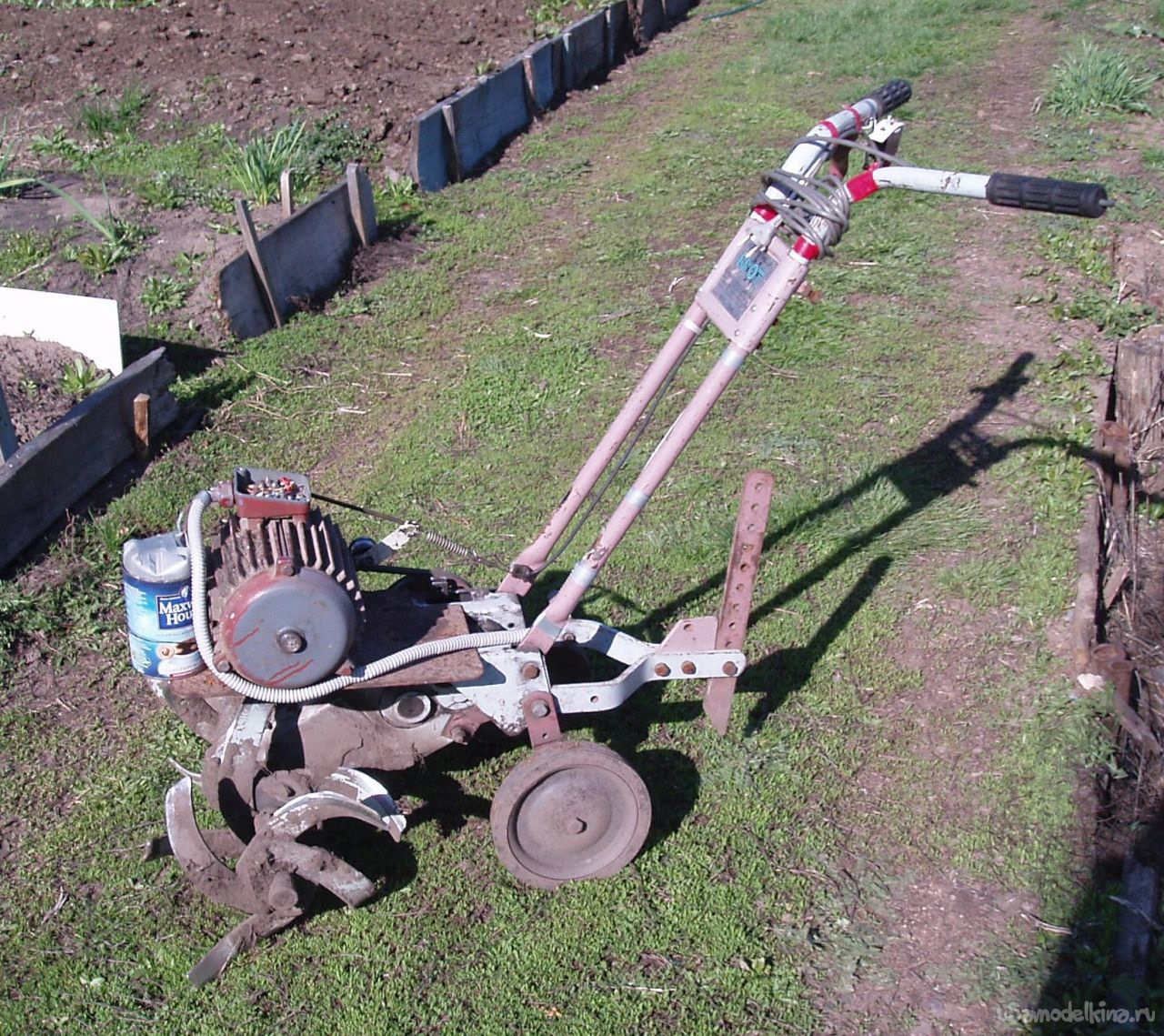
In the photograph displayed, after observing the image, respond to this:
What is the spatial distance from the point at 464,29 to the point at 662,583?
8.17 m

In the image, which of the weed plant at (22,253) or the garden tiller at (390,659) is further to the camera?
the weed plant at (22,253)

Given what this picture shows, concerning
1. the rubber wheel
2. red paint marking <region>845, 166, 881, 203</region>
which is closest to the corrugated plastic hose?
the rubber wheel

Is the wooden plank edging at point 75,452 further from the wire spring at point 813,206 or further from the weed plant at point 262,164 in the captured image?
the wire spring at point 813,206

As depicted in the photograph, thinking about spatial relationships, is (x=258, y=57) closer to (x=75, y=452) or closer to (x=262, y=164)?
(x=262, y=164)

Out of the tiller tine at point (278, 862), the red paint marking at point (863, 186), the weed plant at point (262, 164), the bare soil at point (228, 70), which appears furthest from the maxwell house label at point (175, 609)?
the weed plant at point (262, 164)

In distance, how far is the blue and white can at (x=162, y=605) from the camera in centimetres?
348

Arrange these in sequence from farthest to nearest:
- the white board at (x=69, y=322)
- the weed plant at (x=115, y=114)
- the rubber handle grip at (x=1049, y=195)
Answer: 1. the weed plant at (x=115, y=114)
2. the white board at (x=69, y=322)
3. the rubber handle grip at (x=1049, y=195)

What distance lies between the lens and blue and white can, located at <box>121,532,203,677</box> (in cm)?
348

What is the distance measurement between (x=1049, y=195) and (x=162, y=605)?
2.66 m

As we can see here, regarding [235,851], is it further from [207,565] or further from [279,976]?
[207,565]

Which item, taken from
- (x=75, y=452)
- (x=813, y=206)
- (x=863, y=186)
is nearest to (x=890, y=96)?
(x=863, y=186)

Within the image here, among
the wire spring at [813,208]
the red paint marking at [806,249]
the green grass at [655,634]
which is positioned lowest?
the green grass at [655,634]

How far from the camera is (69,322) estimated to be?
6309 millimetres

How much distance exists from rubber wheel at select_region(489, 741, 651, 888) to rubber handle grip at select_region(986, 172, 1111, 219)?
193 cm
